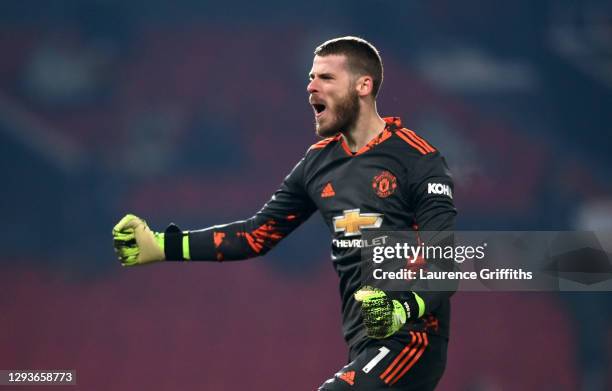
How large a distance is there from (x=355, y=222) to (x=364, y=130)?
45 cm

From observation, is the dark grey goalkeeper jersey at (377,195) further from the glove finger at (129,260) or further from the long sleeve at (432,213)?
the glove finger at (129,260)

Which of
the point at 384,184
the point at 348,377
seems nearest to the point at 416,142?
the point at 384,184

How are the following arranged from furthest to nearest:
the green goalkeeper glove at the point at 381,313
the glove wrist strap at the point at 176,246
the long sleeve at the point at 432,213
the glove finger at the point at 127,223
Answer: the glove wrist strap at the point at 176,246 → the glove finger at the point at 127,223 → the long sleeve at the point at 432,213 → the green goalkeeper glove at the point at 381,313

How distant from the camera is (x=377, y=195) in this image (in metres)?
3.98

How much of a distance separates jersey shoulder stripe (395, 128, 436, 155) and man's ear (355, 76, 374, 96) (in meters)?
0.24

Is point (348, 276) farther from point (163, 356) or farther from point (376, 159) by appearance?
point (163, 356)

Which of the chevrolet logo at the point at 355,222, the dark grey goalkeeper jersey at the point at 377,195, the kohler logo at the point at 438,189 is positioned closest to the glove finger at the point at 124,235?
the dark grey goalkeeper jersey at the point at 377,195

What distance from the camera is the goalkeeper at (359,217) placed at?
12.4ft

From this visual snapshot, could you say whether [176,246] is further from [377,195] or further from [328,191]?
[377,195]

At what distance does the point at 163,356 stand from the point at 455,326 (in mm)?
2277

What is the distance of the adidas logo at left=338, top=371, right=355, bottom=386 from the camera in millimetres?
3793

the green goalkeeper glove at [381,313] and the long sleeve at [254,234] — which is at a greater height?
the long sleeve at [254,234]

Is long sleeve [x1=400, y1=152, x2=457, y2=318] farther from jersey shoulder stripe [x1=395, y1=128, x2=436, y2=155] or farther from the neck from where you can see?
the neck

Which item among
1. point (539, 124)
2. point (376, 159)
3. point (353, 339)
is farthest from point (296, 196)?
point (539, 124)
